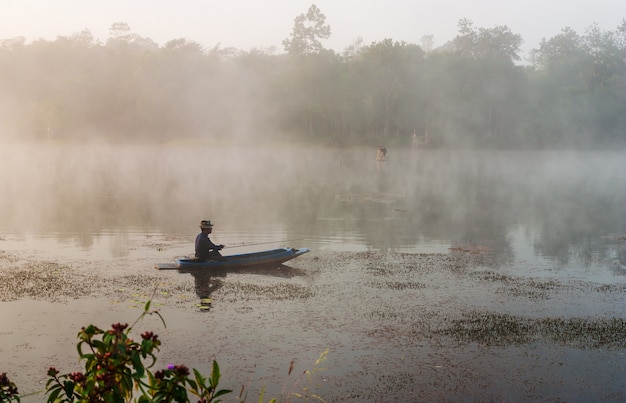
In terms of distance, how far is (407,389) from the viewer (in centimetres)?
962

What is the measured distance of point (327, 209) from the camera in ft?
94.6

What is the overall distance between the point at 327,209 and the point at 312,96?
60216 mm

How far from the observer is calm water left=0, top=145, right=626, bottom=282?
20609 millimetres

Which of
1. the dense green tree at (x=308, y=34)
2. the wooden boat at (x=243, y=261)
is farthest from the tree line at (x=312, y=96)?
the wooden boat at (x=243, y=261)

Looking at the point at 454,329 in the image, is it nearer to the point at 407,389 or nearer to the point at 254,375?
the point at 407,389

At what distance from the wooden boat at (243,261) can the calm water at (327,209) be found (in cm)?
231

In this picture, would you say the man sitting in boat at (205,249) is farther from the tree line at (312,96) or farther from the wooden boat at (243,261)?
the tree line at (312,96)

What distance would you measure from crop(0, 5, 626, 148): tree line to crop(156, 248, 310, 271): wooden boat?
6672 cm

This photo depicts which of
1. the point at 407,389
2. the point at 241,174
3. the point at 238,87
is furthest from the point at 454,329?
the point at 238,87

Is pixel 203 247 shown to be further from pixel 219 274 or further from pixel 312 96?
pixel 312 96

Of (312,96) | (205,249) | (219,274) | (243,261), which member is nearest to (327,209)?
(243,261)

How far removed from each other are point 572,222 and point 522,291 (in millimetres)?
13366

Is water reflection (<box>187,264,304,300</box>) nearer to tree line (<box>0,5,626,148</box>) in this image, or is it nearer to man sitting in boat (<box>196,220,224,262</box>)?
man sitting in boat (<box>196,220,224,262</box>)

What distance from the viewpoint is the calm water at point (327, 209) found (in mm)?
20609
